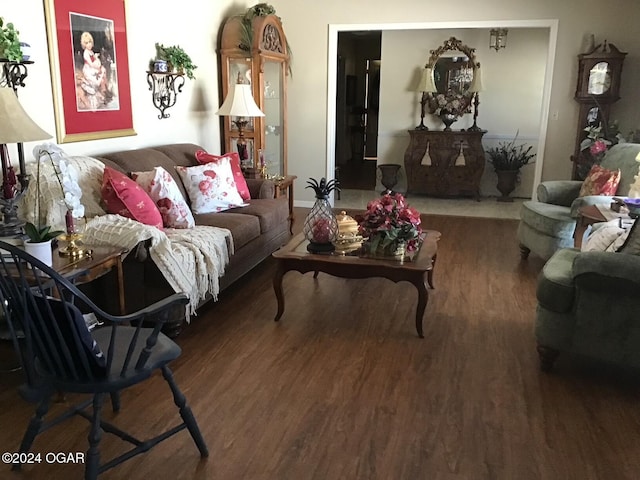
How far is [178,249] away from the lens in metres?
3.04

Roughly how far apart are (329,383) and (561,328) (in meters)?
1.14

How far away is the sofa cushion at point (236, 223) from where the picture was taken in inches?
145

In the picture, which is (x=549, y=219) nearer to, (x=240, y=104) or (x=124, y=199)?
(x=240, y=104)

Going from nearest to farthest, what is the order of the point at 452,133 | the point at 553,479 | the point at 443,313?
the point at 553,479, the point at 443,313, the point at 452,133

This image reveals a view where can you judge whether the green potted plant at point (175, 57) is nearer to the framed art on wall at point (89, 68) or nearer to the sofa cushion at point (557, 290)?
the framed art on wall at point (89, 68)

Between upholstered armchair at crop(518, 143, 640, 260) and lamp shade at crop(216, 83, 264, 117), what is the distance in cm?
249

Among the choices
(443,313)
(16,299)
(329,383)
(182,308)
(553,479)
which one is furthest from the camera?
(443,313)

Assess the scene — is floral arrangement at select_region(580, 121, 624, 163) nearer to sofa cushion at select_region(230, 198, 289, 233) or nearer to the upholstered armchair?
the upholstered armchair

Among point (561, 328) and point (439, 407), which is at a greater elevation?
point (561, 328)

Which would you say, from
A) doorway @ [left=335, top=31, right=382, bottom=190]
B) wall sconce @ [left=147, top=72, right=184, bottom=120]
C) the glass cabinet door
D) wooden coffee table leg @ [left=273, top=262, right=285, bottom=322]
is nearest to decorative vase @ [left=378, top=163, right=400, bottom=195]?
the glass cabinet door

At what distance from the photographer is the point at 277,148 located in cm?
594

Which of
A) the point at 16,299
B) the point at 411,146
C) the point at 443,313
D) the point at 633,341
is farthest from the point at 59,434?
the point at 411,146

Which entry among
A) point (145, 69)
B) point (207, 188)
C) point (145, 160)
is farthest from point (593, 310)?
point (145, 69)

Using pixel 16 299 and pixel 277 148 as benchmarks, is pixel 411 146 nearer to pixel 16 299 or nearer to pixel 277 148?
pixel 277 148
